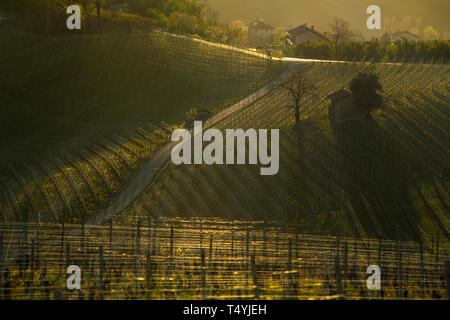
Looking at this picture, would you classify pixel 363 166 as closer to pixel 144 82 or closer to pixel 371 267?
pixel 371 267

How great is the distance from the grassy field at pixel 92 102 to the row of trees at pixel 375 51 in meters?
10.4

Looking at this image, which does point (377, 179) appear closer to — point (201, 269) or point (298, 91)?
point (298, 91)

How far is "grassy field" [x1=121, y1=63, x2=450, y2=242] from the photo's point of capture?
89.7 ft

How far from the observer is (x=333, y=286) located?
617 inches

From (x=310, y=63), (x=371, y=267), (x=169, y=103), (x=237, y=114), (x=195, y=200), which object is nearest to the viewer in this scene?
(x=371, y=267)

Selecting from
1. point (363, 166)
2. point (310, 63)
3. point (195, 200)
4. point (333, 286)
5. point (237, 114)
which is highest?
point (310, 63)

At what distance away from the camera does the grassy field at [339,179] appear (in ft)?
89.7

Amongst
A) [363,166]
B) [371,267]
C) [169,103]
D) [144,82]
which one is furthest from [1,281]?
[144,82]

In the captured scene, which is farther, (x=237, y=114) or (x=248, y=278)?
(x=237, y=114)

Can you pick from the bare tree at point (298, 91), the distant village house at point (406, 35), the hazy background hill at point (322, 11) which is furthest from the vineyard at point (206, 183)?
the hazy background hill at point (322, 11)

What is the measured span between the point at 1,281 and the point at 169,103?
3016 cm

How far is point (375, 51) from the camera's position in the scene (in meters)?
62.2

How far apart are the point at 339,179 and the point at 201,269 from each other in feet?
58.9

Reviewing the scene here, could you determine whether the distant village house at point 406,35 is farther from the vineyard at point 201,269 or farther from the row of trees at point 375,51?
the vineyard at point 201,269
